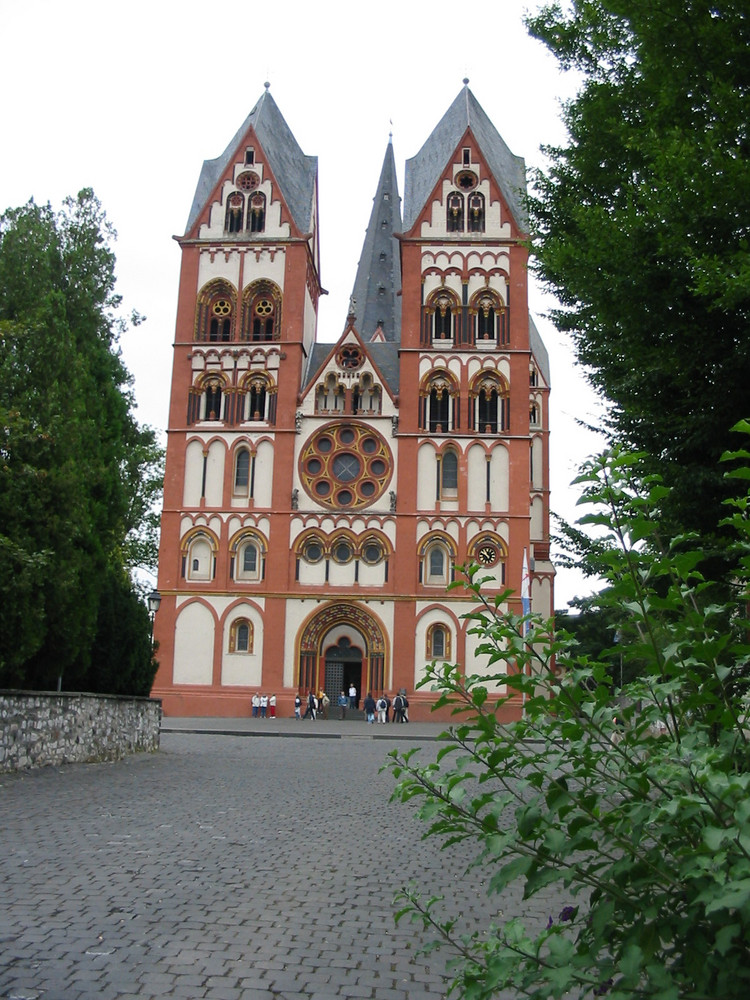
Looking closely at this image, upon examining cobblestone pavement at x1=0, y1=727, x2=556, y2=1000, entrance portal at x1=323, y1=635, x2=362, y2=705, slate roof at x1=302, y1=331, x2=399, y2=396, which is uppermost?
slate roof at x1=302, y1=331, x2=399, y2=396

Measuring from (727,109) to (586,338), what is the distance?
3.62 metres

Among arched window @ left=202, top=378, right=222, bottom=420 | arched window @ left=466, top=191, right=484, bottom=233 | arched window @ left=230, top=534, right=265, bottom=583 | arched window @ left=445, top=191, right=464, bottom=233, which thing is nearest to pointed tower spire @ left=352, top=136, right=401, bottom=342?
arched window @ left=445, top=191, right=464, bottom=233

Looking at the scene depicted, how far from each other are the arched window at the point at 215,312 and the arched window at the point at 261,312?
26.7 inches

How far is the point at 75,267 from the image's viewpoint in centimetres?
1948

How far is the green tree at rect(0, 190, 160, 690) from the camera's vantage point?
1473cm

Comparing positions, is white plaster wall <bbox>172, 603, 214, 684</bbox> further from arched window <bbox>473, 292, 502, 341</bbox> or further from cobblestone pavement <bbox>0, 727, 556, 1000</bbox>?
cobblestone pavement <bbox>0, 727, 556, 1000</bbox>

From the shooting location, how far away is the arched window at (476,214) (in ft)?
143

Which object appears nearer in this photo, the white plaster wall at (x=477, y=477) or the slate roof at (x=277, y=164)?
the white plaster wall at (x=477, y=477)

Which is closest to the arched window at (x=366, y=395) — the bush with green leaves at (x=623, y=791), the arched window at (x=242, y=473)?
the arched window at (x=242, y=473)

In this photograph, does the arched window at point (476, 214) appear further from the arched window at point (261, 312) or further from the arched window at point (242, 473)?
the arched window at point (242, 473)

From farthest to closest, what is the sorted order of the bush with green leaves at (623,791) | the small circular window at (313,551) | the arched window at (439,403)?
the arched window at (439,403), the small circular window at (313,551), the bush with green leaves at (623,791)

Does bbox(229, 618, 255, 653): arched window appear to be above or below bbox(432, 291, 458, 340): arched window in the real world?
below

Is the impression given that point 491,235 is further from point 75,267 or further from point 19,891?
point 19,891

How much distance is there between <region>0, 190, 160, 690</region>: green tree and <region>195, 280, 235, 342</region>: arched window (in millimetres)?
23538
